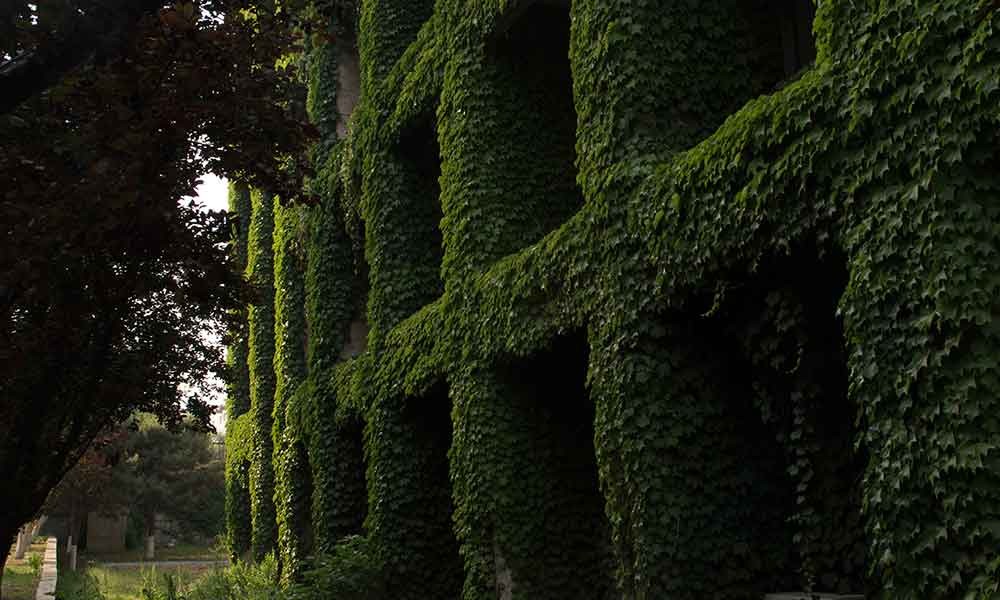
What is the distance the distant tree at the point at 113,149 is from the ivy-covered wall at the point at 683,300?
85 centimetres

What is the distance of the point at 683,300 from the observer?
891 centimetres

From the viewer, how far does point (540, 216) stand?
528 inches

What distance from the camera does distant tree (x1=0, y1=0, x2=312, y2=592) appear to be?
16.2 feet

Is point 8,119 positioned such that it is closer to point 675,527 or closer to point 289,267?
point 675,527

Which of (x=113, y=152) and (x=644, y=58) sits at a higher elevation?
(x=644, y=58)

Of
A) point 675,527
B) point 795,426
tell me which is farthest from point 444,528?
point 795,426

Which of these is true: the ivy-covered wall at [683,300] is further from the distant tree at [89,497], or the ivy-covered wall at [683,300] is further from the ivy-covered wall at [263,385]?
the distant tree at [89,497]

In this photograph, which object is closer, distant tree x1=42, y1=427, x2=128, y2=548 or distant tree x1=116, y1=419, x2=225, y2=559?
distant tree x1=42, y1=427, x2=128, y2=548

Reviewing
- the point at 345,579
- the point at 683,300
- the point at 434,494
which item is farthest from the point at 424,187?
the point at 683,300

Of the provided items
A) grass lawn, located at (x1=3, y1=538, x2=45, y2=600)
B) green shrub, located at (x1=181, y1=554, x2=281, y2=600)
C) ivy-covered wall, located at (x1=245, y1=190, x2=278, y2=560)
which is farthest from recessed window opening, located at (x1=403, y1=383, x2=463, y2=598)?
ivy-covered wall, located at (x1=245, y1=190, x2=278, y2=560)

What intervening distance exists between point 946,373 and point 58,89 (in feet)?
18.2

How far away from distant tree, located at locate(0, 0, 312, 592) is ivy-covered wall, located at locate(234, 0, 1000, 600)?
0.85 metres

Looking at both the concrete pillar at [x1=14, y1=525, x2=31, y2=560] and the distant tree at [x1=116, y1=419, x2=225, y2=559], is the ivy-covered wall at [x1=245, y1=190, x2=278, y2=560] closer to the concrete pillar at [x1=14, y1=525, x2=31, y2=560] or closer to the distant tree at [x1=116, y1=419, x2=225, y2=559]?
the concrete pillar at [x1=14, y1=525, x2=31, y2=560]

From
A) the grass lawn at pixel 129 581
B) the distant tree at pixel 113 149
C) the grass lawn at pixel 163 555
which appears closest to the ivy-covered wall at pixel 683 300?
the distant tree at pixel 113 149
